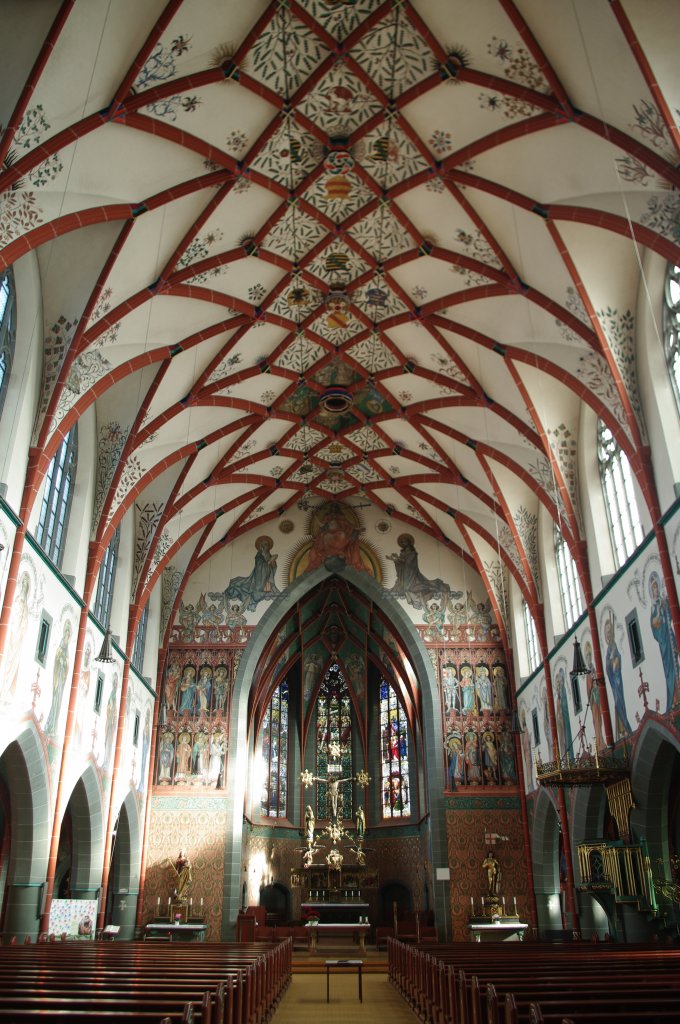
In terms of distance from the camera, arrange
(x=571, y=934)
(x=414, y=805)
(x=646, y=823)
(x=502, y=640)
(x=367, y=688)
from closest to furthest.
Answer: (x=646, y=823)
(x=571, y=934)
(x=502, y=640)
(x=414, y=805)
(x=367, y=688)

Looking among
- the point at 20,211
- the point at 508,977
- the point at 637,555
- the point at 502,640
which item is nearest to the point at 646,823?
the point at 637,555

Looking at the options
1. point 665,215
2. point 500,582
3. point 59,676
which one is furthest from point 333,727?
point 665,215

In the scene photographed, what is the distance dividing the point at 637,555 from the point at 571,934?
36.6 ft

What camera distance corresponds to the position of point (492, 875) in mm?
27766

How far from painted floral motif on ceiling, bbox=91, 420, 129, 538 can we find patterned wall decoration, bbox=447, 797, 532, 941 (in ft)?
52.7

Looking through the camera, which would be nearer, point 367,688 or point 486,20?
point 486,20

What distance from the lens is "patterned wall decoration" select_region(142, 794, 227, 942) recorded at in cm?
2788

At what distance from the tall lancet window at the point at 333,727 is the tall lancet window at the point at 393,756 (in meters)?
1.75

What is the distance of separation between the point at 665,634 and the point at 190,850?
18837 millimetres

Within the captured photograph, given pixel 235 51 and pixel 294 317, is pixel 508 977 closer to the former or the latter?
pixel 235 51

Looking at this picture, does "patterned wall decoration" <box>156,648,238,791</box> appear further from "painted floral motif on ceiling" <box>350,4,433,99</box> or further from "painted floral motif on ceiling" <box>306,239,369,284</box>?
"painted floral motif on ceiling" <box>350,4,433,99</box>

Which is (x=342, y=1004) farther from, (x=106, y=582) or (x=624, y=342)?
(x=624, y=342)

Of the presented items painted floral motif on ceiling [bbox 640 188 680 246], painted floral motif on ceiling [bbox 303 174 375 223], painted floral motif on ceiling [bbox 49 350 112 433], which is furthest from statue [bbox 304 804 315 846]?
painted floral motif on ceiling [bbox 640 188 680 246]

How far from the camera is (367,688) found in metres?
40.5
